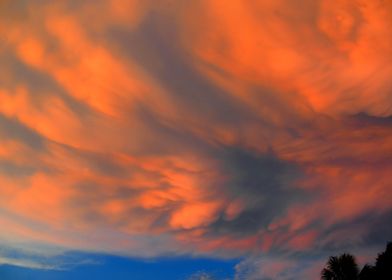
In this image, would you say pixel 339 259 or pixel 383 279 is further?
pixel 339 259

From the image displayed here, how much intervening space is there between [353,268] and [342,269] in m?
1.39

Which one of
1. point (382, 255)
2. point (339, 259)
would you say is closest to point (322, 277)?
point (339, 259)

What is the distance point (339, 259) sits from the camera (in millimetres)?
77938

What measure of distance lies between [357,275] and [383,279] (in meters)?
4.28

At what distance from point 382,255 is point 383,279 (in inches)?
162

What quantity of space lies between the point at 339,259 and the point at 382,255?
17.6 ft

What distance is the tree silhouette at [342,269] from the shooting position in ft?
252

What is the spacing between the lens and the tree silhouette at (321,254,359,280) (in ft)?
252

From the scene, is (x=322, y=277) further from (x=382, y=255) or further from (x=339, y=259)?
(x=382, y=255)

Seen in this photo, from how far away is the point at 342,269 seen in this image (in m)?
77.2

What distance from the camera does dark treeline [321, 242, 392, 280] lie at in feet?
245

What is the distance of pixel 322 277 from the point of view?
256ft

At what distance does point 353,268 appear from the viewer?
76750mm

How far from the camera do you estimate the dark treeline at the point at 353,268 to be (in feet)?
245
